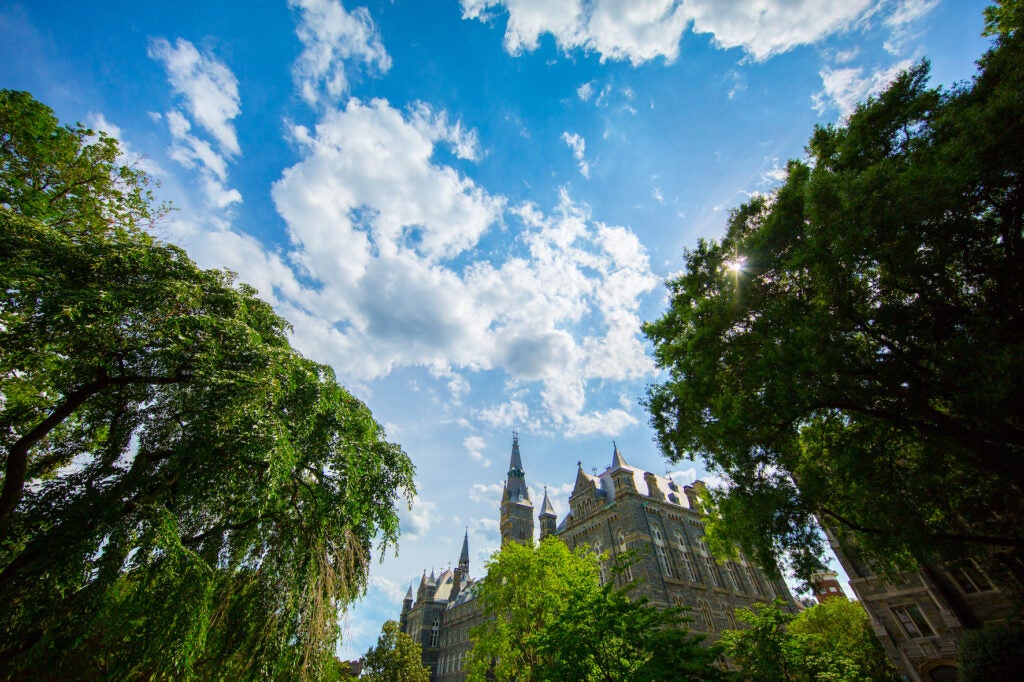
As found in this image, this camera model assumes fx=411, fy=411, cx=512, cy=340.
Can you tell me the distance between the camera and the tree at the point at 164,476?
253 inches

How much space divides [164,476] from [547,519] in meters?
37.0

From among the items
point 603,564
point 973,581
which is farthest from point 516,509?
point 973,581

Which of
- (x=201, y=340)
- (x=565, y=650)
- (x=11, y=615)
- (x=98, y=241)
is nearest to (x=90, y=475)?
(x=11, y=615)

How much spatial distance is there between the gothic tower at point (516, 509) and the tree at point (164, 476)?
38.0 meters

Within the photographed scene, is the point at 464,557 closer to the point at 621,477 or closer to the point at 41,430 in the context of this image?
the point at 621,477

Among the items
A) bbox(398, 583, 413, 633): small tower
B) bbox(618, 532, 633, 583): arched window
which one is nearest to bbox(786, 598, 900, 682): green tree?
bbox(618, 532, 633, 583): arched window

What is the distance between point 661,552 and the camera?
3016 centimetres

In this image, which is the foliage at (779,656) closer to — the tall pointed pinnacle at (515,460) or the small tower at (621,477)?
the small tower at (621,477)

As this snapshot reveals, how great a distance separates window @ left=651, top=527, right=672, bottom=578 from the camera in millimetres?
29328

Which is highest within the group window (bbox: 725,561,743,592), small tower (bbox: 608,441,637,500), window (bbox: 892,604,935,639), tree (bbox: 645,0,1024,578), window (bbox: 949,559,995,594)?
small tower (bbox: 608,441,637,500)

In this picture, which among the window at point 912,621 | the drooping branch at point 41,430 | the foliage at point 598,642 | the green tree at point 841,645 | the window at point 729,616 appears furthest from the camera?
the window at point 729,616

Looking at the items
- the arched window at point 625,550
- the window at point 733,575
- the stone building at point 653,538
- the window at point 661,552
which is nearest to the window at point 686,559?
the stone building at point 653,538

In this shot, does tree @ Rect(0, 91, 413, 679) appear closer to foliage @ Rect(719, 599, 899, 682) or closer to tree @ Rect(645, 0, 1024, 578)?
tree @ Rect(645, 0, 1024, 578)

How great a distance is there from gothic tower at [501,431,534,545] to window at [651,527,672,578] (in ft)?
51.6
